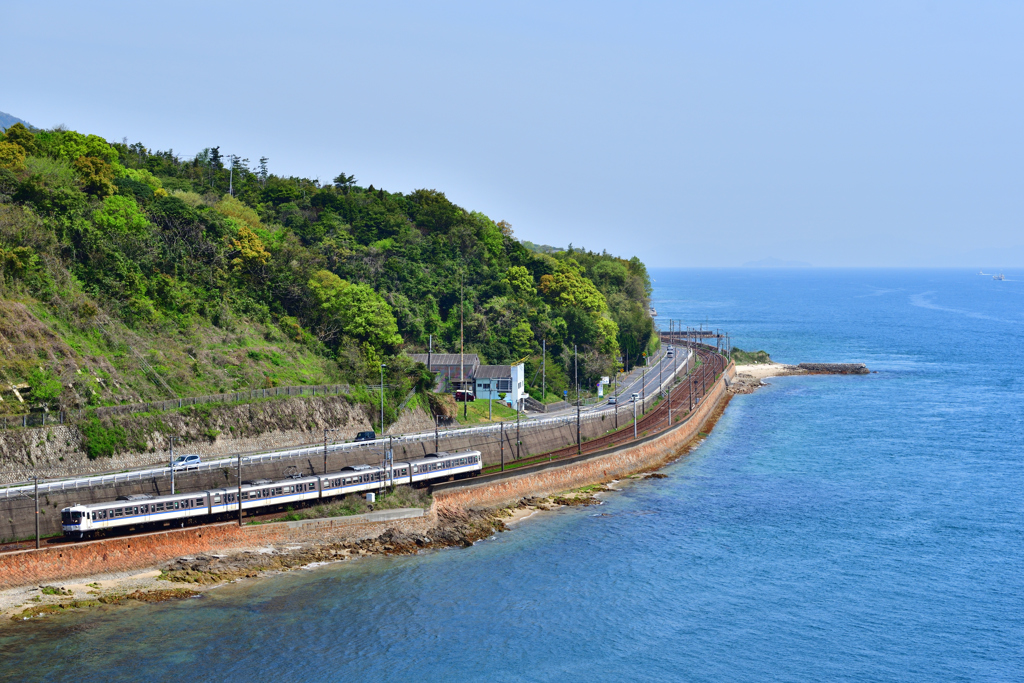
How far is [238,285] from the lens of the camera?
3711 inches

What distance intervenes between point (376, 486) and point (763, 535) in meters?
28.0

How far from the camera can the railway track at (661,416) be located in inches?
3196

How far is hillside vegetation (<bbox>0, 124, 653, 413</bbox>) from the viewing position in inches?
2884

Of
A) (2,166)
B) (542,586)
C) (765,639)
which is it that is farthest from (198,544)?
(2,166)

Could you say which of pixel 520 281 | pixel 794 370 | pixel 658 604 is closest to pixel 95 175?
pixel 520 281

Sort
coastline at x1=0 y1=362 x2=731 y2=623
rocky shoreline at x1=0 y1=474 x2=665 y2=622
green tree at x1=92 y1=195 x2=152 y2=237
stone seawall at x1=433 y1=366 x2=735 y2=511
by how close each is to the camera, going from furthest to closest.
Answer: green tree at x1=92 y1=195 x2=152 y2=237 < stone seawall at x1=433 y1=366 x2=735 y2=511 < coastline at x1=0 y1=362 x2=731 y2=623 < rocky shoreline at x1=0 y1=474 x2=665 y2=622

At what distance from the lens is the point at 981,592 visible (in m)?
53.8

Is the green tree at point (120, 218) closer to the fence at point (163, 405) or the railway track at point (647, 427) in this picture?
the fence at point (163, 405)

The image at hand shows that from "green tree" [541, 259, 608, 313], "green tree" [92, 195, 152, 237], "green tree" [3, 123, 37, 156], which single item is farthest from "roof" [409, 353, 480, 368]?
"green tree" [3, 123, 37, 156]

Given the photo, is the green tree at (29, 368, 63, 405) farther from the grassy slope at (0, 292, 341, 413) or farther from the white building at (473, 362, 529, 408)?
the white building at (473, 362, 529, 408)

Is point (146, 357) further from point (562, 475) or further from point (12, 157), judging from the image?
point (562, 475)

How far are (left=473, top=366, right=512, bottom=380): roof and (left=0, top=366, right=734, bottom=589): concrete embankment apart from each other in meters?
16.6

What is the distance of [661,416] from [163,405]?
184 feet

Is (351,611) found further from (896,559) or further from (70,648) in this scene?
(896,559)
